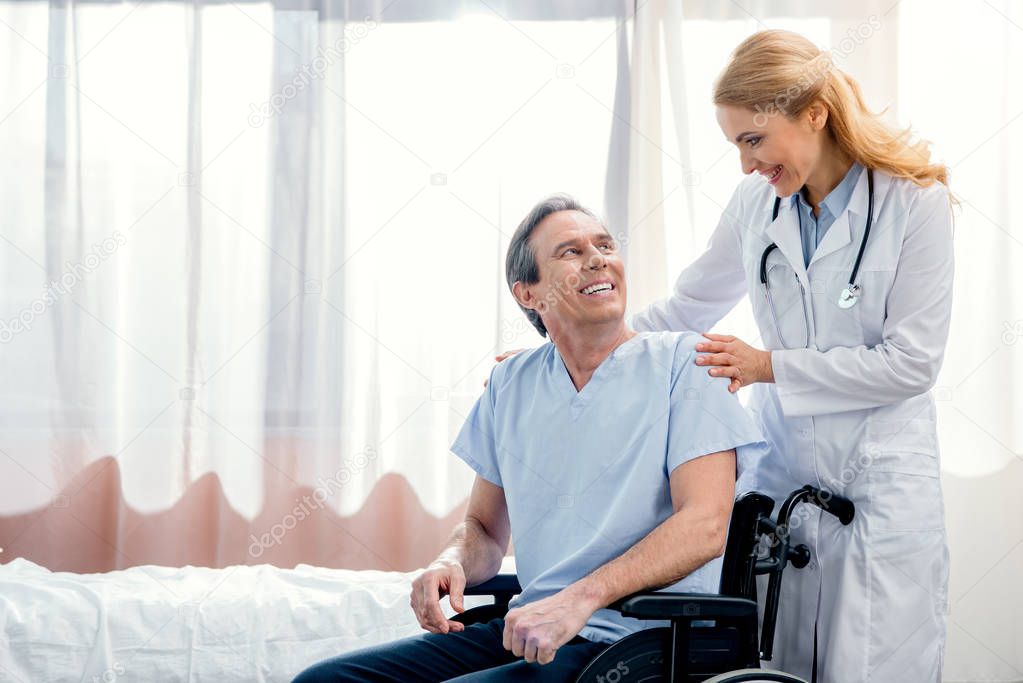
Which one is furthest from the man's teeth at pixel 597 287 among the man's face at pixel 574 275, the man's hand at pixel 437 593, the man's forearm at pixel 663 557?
the man's hand at pixel 437 593

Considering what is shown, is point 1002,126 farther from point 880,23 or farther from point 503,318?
point 503,318

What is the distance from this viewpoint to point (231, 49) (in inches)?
108

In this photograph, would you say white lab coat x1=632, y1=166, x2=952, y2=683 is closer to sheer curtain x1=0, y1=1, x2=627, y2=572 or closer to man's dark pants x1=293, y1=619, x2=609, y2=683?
man's dark pants x1=293, y1=619, x2=609, y2=683

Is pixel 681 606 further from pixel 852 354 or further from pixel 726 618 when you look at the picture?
pixel 852 354

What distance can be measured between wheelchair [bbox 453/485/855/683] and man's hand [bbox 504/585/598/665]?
5 cm

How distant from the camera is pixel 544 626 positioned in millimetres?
1260

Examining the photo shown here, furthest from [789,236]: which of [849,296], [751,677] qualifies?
[751,677]

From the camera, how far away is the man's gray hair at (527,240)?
1672 mm

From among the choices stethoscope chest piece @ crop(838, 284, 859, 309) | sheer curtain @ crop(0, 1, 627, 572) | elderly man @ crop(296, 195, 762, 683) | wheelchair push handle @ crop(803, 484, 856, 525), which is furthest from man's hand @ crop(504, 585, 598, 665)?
sheer curtain @ crop(0, 1, 627, 572)

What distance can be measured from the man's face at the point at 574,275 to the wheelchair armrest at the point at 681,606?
20.1 inches

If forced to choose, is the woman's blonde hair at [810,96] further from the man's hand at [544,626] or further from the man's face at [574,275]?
the man's hand at [544,626]

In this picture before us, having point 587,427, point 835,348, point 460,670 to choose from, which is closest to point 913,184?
point 835,348

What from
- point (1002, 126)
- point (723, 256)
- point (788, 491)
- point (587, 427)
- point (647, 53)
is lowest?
point (788, 491)

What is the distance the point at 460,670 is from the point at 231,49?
203cm
